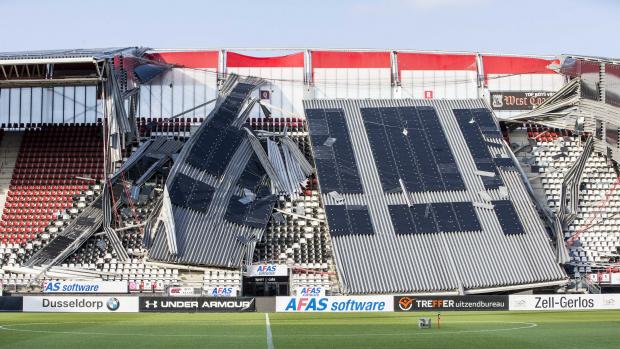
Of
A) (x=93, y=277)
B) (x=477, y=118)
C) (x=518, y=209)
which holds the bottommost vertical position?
(x=93, y=277)

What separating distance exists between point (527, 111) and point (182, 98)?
75.7ft

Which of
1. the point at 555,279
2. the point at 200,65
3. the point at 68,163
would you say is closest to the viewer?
the point at 555,279

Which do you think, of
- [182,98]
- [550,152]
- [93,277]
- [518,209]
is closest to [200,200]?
[93,277]

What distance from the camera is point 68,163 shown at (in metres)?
63.5

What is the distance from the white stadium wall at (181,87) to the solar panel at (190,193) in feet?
32.1

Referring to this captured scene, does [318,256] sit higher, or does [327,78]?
[327,78]

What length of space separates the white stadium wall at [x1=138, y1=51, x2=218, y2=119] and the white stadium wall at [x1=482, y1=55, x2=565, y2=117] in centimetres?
1880

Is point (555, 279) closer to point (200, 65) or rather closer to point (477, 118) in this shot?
point (477, 118)

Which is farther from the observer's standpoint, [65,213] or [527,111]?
[527,111]

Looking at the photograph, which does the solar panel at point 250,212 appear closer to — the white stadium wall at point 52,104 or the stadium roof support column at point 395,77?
the white stadium wall at point 52,104

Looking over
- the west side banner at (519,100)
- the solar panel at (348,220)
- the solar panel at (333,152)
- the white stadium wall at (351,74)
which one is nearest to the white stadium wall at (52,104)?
the solar panel at (333,152)

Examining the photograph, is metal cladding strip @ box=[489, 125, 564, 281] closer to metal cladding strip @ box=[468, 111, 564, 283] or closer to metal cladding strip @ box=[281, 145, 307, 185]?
metal cladding strip @ box=[468, 111, 564, 283]

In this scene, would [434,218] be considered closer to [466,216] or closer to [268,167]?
[466,216]

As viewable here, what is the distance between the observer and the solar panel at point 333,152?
59.4 meters
